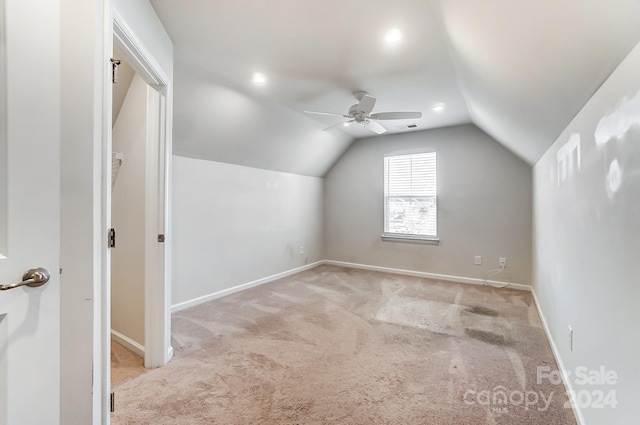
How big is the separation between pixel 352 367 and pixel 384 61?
8.41ft

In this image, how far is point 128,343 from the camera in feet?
7.80

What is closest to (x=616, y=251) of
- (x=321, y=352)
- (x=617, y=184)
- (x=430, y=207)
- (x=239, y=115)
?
(x=617, y=184)

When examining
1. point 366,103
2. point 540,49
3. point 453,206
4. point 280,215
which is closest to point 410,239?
point 453,206

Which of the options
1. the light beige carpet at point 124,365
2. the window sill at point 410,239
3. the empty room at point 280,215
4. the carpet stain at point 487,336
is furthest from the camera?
the window sill at point 410,239

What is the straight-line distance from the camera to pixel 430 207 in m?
4.89

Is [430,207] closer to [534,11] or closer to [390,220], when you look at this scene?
[390,220]

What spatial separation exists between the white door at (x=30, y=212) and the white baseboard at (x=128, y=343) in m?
1.39

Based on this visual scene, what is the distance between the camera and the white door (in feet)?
2.89

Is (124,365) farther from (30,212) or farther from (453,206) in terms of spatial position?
(453,206)

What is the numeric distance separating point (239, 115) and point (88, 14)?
2287 millimetres

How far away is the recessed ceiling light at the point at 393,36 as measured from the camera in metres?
2.06

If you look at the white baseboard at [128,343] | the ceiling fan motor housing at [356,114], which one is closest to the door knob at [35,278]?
the white baseboard at [128,343]

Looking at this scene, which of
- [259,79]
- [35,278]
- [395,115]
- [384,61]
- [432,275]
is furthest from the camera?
[432,275]

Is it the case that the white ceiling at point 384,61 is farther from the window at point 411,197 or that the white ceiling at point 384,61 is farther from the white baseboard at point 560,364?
the white baseboard at point 560,364
